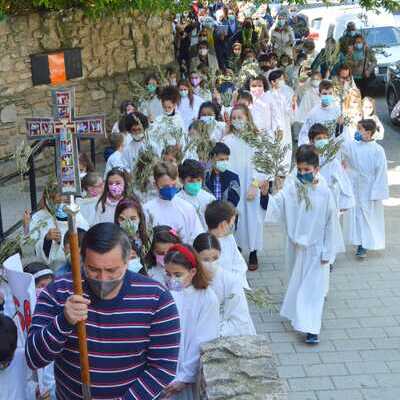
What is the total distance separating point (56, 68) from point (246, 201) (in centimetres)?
484

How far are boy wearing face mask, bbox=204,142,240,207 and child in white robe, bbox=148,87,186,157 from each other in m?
0.55

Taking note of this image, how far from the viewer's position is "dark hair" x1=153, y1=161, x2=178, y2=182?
743cm

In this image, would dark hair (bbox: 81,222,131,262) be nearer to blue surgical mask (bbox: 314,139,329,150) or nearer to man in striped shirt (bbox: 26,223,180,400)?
man in striped shirt (bbox: 26,223,180,400)

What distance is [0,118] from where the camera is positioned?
12.5 meters

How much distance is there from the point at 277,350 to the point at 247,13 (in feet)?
58.9

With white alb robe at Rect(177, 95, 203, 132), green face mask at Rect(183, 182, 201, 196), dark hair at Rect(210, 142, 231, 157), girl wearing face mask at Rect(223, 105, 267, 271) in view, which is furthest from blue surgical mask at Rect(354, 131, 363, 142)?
white alb robe at Rect(177, 95, 203, 132)

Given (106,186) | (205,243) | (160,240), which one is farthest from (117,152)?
(205,243)

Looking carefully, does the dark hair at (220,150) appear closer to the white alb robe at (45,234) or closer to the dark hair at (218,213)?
the dark hair at (218,213)

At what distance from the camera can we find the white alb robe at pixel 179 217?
7410mm

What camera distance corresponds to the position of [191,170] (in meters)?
8.01

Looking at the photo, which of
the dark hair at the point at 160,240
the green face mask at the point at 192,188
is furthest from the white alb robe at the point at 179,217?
the dark hair at the point at 160,240

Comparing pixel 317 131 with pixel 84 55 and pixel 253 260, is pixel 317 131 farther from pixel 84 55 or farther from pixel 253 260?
pixel 84 55

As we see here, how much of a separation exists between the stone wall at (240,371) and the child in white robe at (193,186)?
3.36 metres

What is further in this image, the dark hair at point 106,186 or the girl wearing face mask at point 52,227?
the dark hair at point 106,186
